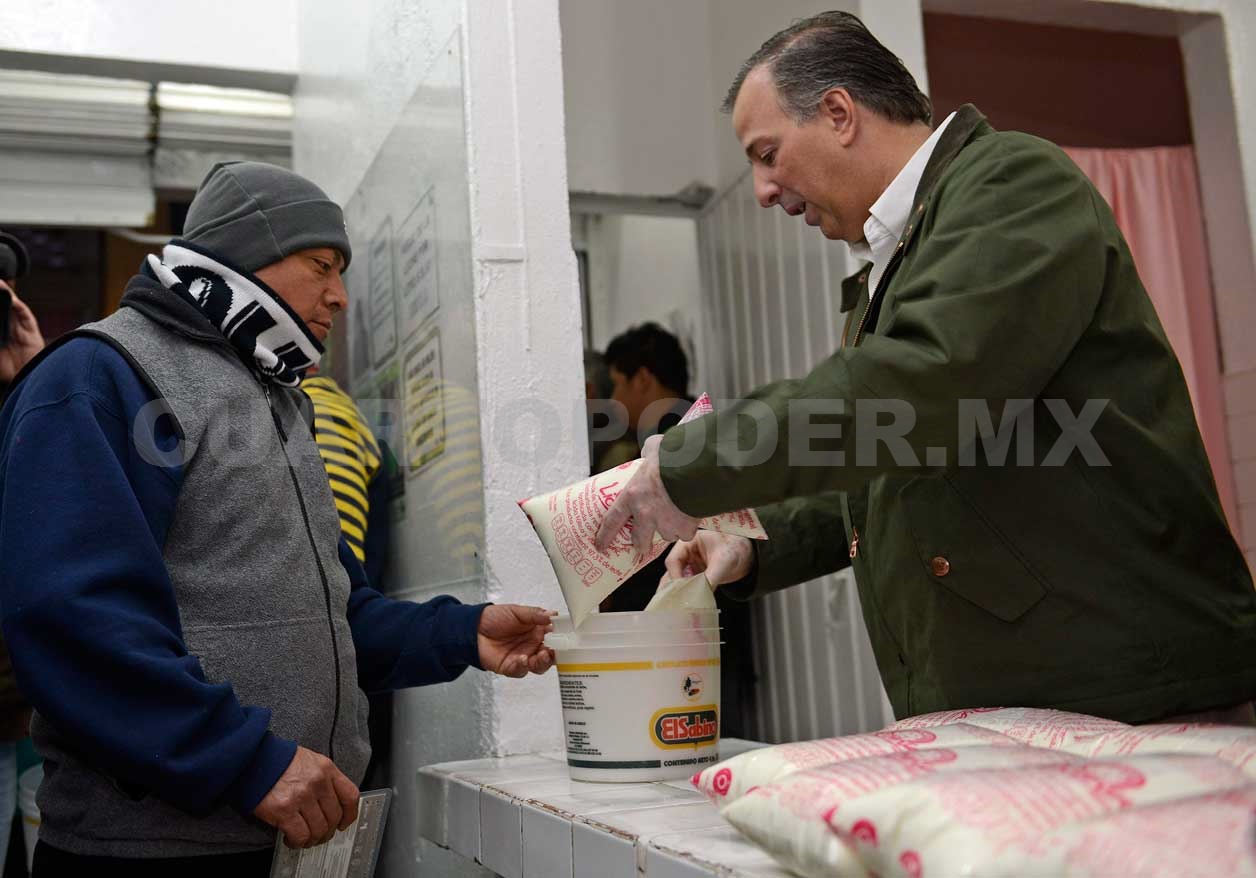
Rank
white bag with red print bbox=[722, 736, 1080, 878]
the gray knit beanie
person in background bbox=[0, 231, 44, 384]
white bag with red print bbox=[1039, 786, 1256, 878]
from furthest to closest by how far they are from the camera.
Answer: person in background bbox=[0, 231, 44, 384], the gray knit beanie, white bag with red print bbox=[722, 736, 1080, 878], white bag with red print bbox=[1039, 786, 1256, 878]

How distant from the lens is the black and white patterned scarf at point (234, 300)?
1473 mm

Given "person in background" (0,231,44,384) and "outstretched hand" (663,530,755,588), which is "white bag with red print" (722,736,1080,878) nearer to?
"outstretched hand" (663,530,755,588)

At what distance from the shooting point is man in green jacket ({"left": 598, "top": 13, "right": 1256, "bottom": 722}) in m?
1.05

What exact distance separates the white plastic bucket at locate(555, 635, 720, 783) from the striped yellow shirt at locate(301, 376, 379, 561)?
848 mm

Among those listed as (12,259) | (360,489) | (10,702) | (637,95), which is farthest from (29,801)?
(637,95)

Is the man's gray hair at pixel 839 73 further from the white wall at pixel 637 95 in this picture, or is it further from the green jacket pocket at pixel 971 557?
the white wall at pixel 637 95

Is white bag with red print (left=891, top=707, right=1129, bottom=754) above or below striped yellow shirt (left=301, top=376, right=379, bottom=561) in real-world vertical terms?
below

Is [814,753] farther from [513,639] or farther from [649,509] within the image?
[513,639]

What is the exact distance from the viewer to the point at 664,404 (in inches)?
133

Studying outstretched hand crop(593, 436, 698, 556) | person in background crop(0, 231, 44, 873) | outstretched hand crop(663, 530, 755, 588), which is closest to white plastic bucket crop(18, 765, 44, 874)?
person in background crop(0, 231, 44, 873)

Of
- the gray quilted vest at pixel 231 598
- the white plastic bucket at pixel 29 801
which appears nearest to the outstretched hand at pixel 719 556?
the gray quilted vest at pixel 231 598

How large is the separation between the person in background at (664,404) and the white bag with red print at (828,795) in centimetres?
228

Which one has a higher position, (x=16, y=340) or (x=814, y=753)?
(x=16, y=340)

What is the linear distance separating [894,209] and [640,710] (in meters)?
0.68
